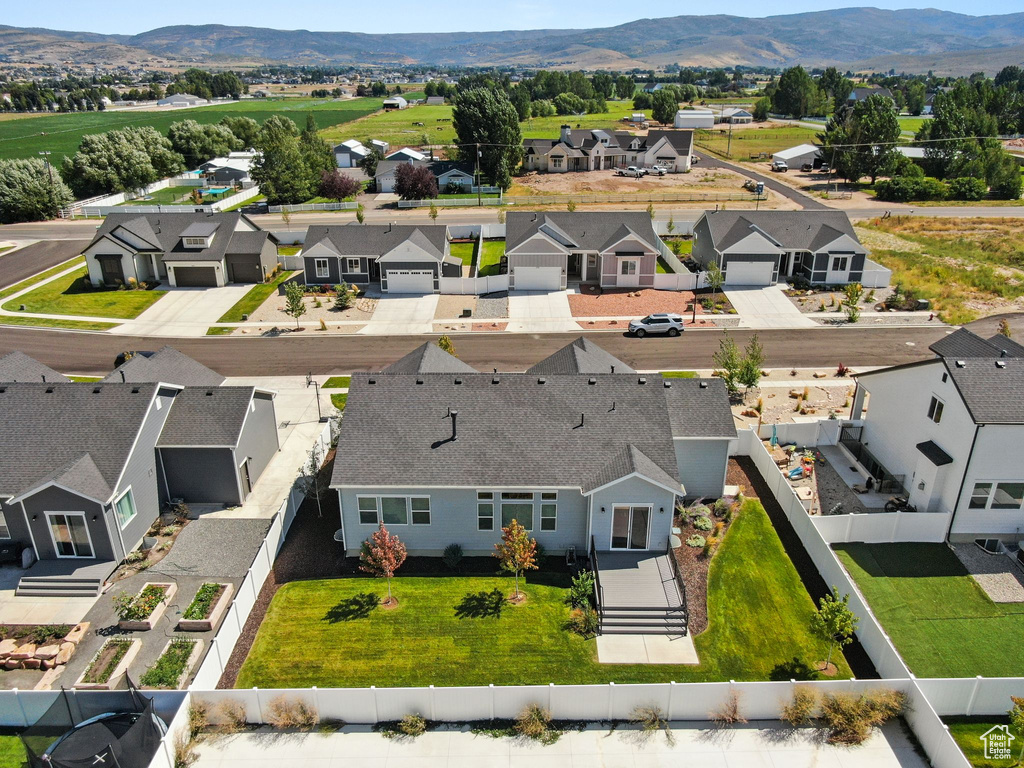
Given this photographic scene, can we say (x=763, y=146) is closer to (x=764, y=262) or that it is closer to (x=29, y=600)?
(x=764, y=262)

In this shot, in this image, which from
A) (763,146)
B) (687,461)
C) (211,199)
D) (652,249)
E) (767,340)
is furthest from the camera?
(763,146)

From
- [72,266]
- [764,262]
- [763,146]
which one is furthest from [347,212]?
[763,146]

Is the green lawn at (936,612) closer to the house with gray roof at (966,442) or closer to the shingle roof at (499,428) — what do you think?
the house with gray roof at (966,442)

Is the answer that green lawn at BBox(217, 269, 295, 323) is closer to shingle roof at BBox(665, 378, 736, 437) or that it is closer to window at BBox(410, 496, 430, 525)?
window at BBox(410, 496, 430, 525)

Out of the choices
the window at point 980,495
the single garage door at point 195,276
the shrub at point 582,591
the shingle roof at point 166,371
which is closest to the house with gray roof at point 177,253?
the single garage door at point 195,276

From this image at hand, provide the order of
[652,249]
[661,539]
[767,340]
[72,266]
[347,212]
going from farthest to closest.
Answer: [347,212]
[72,266]
[652,249]
[767,340]
[661,539]

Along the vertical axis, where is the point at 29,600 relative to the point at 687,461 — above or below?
below

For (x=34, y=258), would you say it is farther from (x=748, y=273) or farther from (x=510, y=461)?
(x=748, y=273)
